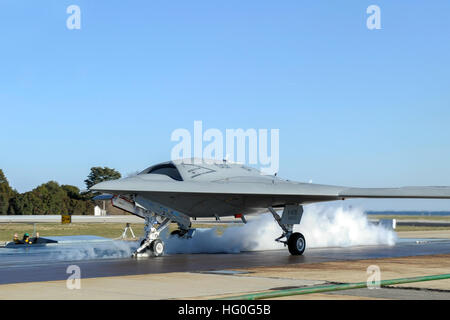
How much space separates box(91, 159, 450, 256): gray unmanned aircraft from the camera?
18844 millimetres

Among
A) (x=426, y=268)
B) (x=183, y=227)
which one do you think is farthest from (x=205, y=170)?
(x=426, y=268)

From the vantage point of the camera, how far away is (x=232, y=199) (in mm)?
21219

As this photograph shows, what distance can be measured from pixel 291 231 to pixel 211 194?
142 inches

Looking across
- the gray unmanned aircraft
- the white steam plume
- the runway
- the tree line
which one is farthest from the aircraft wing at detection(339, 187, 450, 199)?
the tree line

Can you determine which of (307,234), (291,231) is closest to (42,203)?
(307,234)

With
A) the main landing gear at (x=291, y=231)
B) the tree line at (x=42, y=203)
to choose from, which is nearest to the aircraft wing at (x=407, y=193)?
the main landing gear at (x=291, y=231)

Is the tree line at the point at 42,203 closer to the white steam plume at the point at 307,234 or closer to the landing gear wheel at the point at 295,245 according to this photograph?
the white steam plume at the point at 307,234

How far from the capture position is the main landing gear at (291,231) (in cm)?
2136

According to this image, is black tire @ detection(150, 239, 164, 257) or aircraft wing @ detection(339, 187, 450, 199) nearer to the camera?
aircraft wing @ detection(339, 187, 450, 199)

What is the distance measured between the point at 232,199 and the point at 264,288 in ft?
32.5

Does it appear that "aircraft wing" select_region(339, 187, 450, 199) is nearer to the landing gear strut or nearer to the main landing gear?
the main landing gear

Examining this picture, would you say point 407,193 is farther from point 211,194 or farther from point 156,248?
point 156,248

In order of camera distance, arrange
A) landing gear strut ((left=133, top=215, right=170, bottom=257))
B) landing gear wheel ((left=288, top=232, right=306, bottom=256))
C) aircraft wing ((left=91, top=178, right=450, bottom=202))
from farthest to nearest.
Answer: landing gear wheel ((left=288, top=232, right=306, bottom=256)) → landing gear strut ((left=133, top=215, right=170, bottom=257)) → aircraft wing ((left=91, top=178, right=450, bottom=202))
